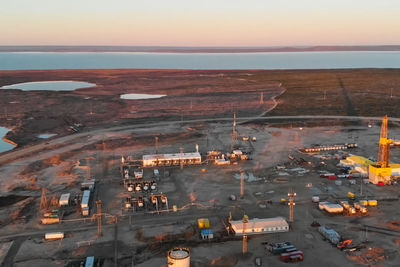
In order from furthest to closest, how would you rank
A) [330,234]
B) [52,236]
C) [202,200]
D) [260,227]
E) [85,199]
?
[202,200]
[85,199]
[260,227]
[52,236]
[330,234]

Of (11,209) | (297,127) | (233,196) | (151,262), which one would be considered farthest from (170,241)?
(297,127)

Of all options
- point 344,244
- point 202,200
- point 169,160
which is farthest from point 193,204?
point 344,244

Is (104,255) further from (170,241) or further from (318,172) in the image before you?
(318,172)

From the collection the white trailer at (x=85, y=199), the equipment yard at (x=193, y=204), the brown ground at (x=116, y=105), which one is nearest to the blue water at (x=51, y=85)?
the brown ground at (x=116, y=105)

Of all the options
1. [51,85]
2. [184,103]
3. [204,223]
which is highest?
[51,85]

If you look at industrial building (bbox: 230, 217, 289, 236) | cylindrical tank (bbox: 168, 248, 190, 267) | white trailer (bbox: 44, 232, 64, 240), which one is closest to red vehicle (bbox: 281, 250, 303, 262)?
industrial building (bbox: 230, 217, 289, 236)

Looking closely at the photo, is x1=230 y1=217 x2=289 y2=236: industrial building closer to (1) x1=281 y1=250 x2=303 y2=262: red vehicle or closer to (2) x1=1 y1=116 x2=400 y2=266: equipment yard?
(2) x1=1 y1=116 x2=400 y2=266: equipment yard

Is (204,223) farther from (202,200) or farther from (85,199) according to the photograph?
(85,199)
